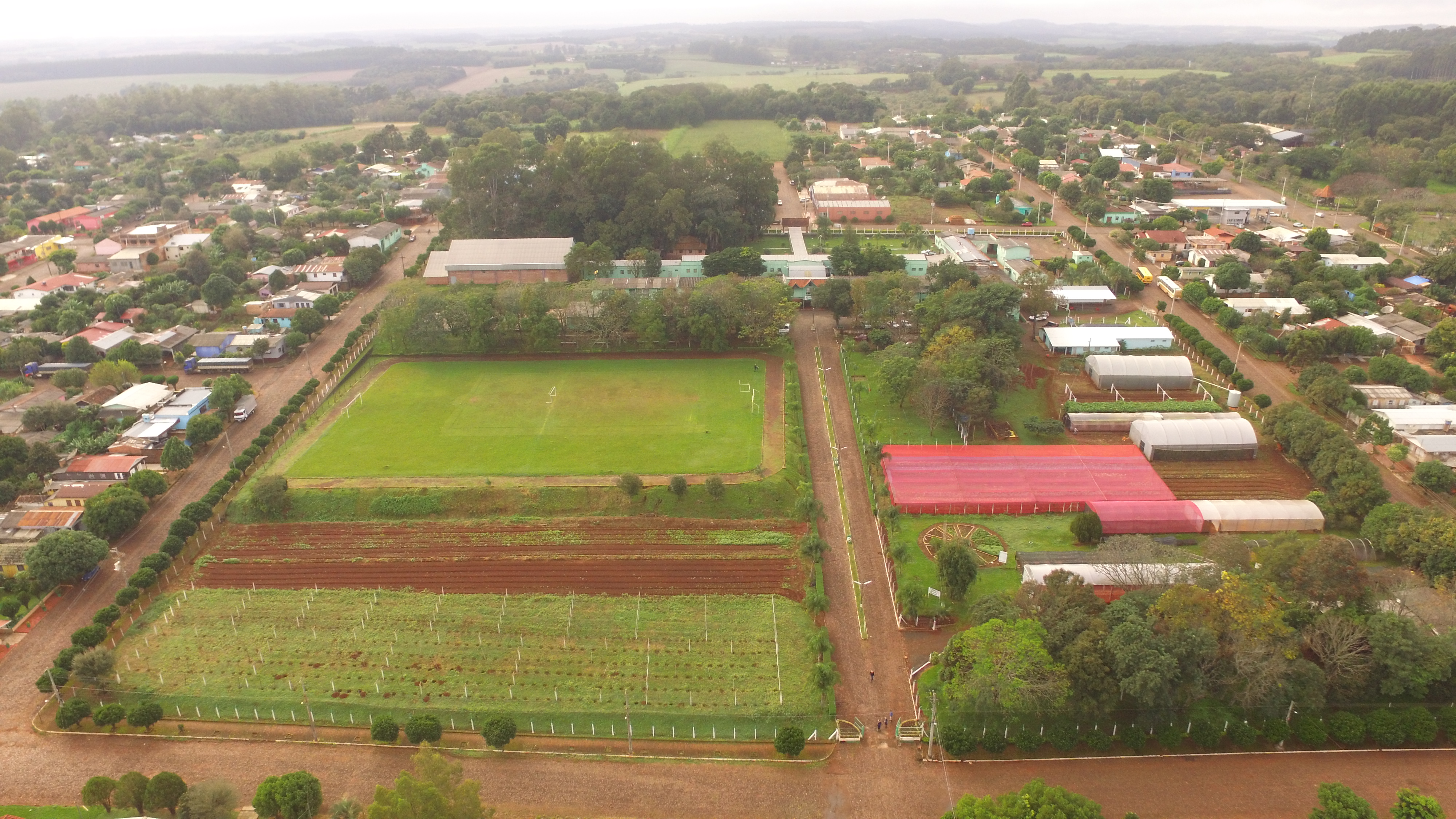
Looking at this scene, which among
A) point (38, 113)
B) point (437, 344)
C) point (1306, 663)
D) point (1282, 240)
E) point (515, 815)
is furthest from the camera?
point (38, 113)

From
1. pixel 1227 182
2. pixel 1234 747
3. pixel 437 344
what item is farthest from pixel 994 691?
pixel 1227 182

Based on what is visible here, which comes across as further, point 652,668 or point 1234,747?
point 652,668

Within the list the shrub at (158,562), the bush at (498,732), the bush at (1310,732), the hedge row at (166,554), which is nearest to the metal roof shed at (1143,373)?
the bush at (1310,732)

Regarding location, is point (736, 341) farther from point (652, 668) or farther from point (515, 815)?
point (515, 815)

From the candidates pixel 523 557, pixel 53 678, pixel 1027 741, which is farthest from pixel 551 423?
pixel 1027 741

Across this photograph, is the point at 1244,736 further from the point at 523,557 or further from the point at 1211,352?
the point at 1211,352
